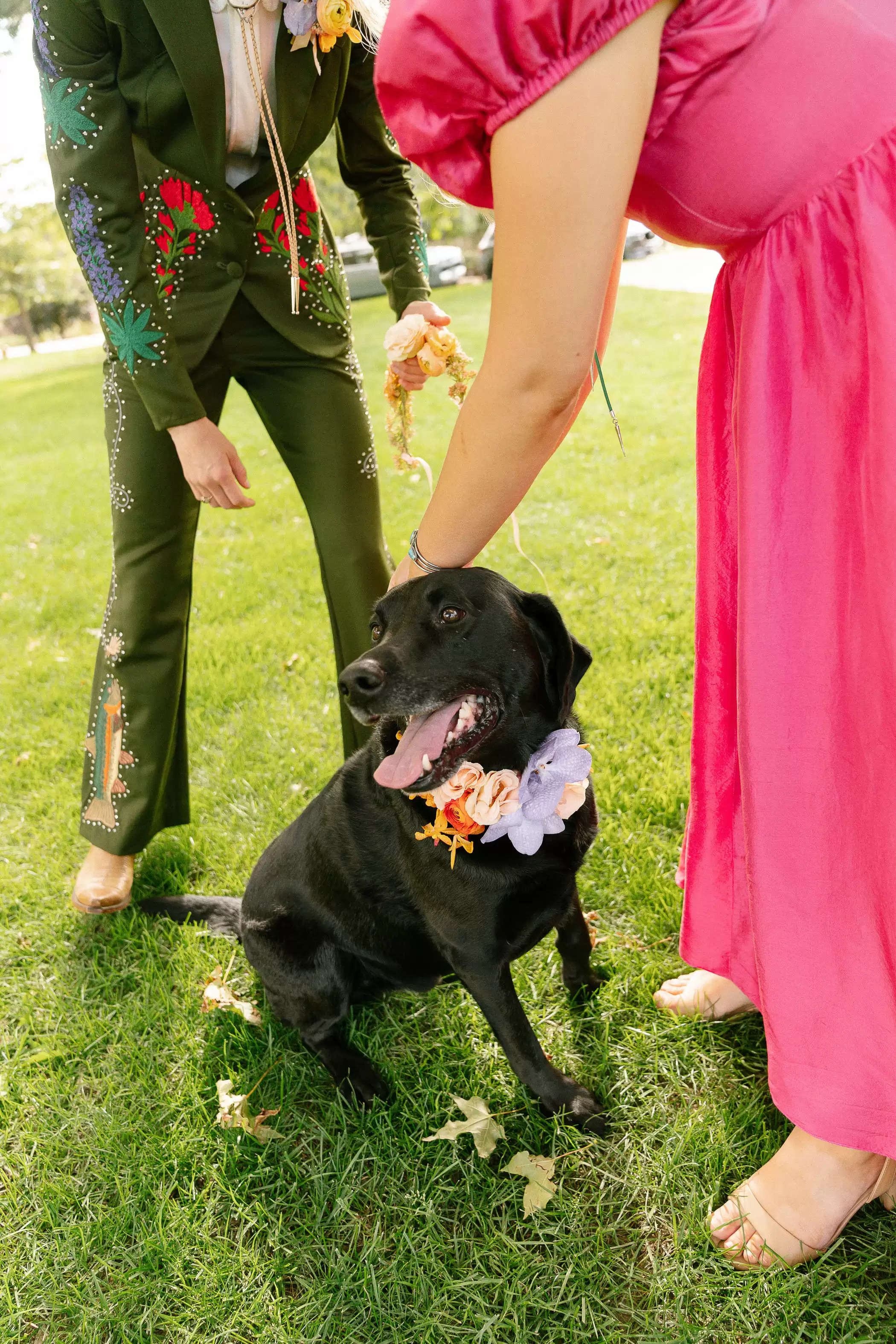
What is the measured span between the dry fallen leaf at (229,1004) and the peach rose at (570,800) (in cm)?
113

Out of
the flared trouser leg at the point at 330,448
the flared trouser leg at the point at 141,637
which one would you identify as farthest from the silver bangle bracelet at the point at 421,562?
the flared trouser leg at the point at 141,637

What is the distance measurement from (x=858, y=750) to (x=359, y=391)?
184cm

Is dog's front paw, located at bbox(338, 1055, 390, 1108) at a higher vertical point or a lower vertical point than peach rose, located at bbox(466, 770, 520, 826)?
lower

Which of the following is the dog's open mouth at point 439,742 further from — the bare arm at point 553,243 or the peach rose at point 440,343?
the peach rose at point 440,343

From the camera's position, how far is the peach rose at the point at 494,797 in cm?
188

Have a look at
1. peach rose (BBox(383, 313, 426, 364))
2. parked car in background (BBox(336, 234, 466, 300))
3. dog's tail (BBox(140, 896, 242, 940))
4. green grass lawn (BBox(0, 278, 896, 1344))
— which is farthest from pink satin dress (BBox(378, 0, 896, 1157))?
parked car in background (BBox(336, 234, 466, 300))

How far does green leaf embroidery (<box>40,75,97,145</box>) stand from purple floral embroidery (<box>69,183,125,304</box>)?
11cm

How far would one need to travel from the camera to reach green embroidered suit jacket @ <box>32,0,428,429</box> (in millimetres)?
2113

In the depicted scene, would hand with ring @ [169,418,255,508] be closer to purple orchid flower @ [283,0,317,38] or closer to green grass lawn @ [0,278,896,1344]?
purple orchid flower @ [283,0,317,38]

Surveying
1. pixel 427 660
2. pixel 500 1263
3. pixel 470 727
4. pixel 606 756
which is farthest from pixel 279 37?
pixel 500 1263

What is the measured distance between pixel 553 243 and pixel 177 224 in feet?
A: 5.05

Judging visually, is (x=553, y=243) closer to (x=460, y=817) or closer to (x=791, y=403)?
(x=791, y=403)

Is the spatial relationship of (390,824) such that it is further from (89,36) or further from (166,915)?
(89,36)

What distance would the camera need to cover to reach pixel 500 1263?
6.14 feet
